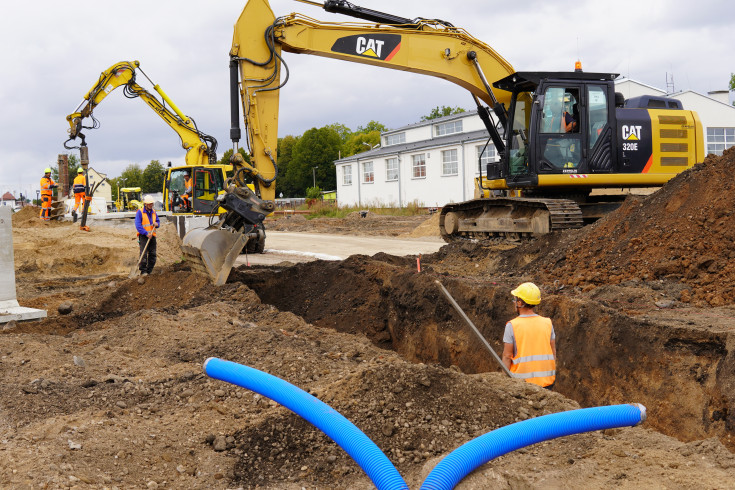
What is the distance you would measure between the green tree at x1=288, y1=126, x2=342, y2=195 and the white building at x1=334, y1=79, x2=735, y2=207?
21541mm

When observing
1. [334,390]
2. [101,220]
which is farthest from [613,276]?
[101,220]

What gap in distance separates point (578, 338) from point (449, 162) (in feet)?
98.0

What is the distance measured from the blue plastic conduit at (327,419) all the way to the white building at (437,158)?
25.0 meters

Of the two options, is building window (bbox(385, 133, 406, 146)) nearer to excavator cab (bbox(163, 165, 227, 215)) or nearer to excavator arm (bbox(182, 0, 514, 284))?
excavator cab (bbox(163, 165, 227, 215))

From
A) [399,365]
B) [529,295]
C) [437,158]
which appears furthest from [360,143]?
[399,365]

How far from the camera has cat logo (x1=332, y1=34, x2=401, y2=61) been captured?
36.0 ft

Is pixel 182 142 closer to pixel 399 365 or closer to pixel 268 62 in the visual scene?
pixel 268 62

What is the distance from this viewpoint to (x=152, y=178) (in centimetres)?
8675

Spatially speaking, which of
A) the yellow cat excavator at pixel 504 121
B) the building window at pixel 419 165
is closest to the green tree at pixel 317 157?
the building window at pixel 419 165

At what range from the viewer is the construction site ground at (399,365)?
3.47m

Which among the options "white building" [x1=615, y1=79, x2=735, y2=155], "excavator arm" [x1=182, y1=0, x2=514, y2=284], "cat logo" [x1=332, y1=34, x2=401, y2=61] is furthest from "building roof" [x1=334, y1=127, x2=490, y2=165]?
"cat logo" [x1=332, y1=34, x2=401, y2=61]

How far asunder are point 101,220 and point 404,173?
22.9 meters

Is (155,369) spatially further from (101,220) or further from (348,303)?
(101,220)

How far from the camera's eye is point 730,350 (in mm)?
5004
